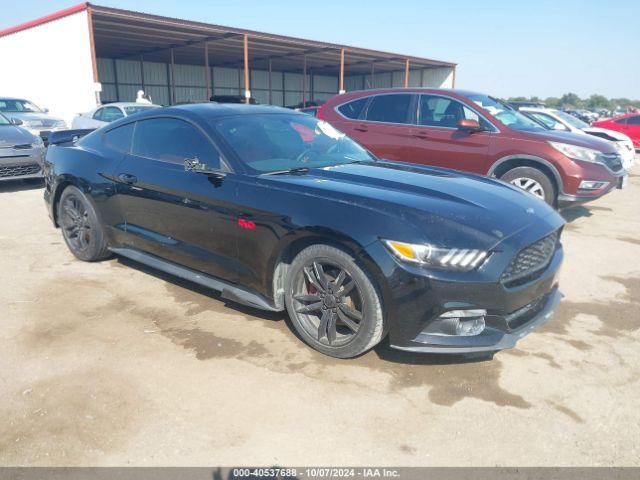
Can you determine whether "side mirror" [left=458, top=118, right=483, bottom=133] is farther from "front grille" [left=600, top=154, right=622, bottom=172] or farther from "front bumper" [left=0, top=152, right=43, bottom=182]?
"front bumper" [left=0, top=152, right=43, bottom=182]

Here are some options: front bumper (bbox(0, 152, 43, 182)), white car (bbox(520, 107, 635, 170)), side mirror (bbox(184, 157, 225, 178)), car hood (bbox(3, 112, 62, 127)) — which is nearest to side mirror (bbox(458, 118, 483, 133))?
side mirror (bbox(184, 157, 225, 178))

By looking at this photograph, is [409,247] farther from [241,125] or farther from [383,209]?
[241,125]

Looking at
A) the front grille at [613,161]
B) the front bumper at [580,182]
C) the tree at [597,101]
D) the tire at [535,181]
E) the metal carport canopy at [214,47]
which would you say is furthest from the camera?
the tree at [597,101]

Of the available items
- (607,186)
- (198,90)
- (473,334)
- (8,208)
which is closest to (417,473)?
(473,334)

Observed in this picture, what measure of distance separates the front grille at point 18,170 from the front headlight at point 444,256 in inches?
323

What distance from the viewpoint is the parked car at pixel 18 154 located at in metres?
8.44

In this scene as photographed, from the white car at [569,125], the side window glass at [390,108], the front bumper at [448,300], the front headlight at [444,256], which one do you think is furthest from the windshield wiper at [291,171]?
the white car at [569,125]

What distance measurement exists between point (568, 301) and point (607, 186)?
3.18m

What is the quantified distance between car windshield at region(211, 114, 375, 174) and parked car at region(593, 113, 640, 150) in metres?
17.1

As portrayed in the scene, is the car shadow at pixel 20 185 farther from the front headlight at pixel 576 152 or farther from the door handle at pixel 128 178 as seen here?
the front headlight at pixel 576 152

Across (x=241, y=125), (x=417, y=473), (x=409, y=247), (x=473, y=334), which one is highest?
(x=241, y=125)

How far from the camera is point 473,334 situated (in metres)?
2.78

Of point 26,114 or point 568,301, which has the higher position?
point 26,114

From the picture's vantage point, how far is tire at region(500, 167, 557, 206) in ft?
21.3
